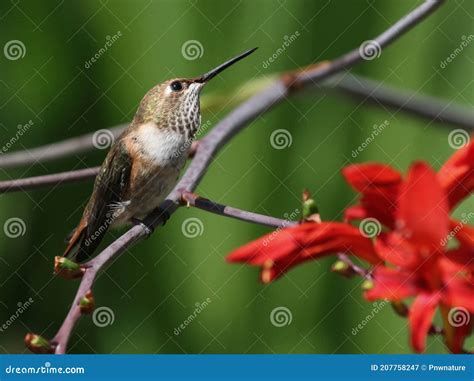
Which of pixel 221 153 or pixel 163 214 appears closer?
pixel 163 214

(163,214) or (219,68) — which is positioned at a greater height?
(219,68)

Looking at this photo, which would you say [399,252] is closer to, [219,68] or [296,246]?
[296,246]

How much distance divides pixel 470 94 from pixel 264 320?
49 cm

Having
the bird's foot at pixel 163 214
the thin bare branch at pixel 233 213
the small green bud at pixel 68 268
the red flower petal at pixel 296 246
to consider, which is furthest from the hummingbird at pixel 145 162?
the red flower petal at pixel 296 246

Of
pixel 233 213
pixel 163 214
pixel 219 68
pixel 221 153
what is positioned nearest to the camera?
pixel 233 213

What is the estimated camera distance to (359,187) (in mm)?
612

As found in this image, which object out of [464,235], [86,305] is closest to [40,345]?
[86,305]

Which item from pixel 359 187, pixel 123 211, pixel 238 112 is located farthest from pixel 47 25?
pixel 359 187

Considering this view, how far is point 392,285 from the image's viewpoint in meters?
0.58

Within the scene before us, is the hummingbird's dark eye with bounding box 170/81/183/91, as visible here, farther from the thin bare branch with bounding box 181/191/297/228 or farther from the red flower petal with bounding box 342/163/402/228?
the red flower petal with bounding box 342/163/402/228

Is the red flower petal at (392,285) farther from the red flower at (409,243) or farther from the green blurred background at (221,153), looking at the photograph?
the green blurred background at (221,153)

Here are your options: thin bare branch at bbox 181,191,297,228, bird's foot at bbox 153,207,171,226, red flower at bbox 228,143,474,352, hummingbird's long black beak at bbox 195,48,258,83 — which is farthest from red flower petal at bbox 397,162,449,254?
hummingbird's long black beak at bbox 195,48,258,83

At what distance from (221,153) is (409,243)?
732mm

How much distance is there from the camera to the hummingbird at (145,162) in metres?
1.12
